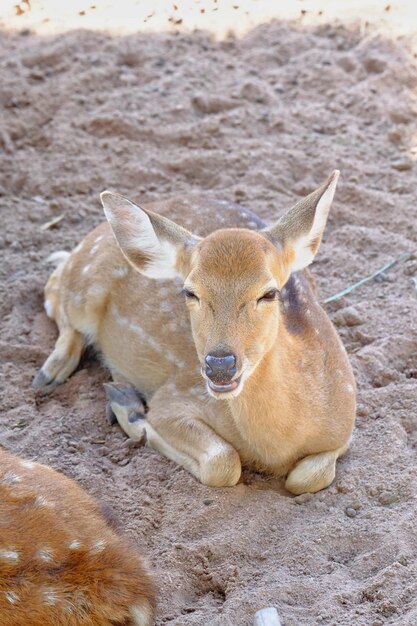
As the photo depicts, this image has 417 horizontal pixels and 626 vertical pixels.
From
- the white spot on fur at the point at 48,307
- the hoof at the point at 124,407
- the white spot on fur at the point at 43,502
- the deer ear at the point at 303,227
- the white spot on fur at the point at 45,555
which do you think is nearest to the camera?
the white spot on fur at the point at 45,555

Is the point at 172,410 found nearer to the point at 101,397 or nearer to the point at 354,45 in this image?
the point at 101,397

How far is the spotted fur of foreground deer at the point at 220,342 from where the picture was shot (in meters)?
4.57

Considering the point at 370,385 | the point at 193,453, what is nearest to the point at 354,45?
the point at 370,385

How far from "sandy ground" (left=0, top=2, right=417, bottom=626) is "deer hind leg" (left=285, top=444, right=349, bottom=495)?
66 millimetres

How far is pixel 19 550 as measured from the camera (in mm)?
3719

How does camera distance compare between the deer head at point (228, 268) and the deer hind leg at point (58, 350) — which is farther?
the deer hind leg at point (58, 350)

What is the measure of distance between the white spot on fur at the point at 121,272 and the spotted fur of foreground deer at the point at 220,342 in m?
0.01

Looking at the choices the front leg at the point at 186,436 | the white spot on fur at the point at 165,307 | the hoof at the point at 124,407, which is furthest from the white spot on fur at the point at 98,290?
the front leg at the point at 186,436

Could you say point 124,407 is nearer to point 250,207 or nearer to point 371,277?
point 371,277

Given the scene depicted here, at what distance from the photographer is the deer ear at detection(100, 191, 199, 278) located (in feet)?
16.2

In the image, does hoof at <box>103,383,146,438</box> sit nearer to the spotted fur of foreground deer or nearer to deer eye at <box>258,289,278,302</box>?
the spotted fur of foreground deer

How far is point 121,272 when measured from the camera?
247 inches

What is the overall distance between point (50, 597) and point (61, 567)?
12cm

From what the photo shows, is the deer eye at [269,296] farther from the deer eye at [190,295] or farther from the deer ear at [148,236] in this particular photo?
the deer ear at [148,236]
